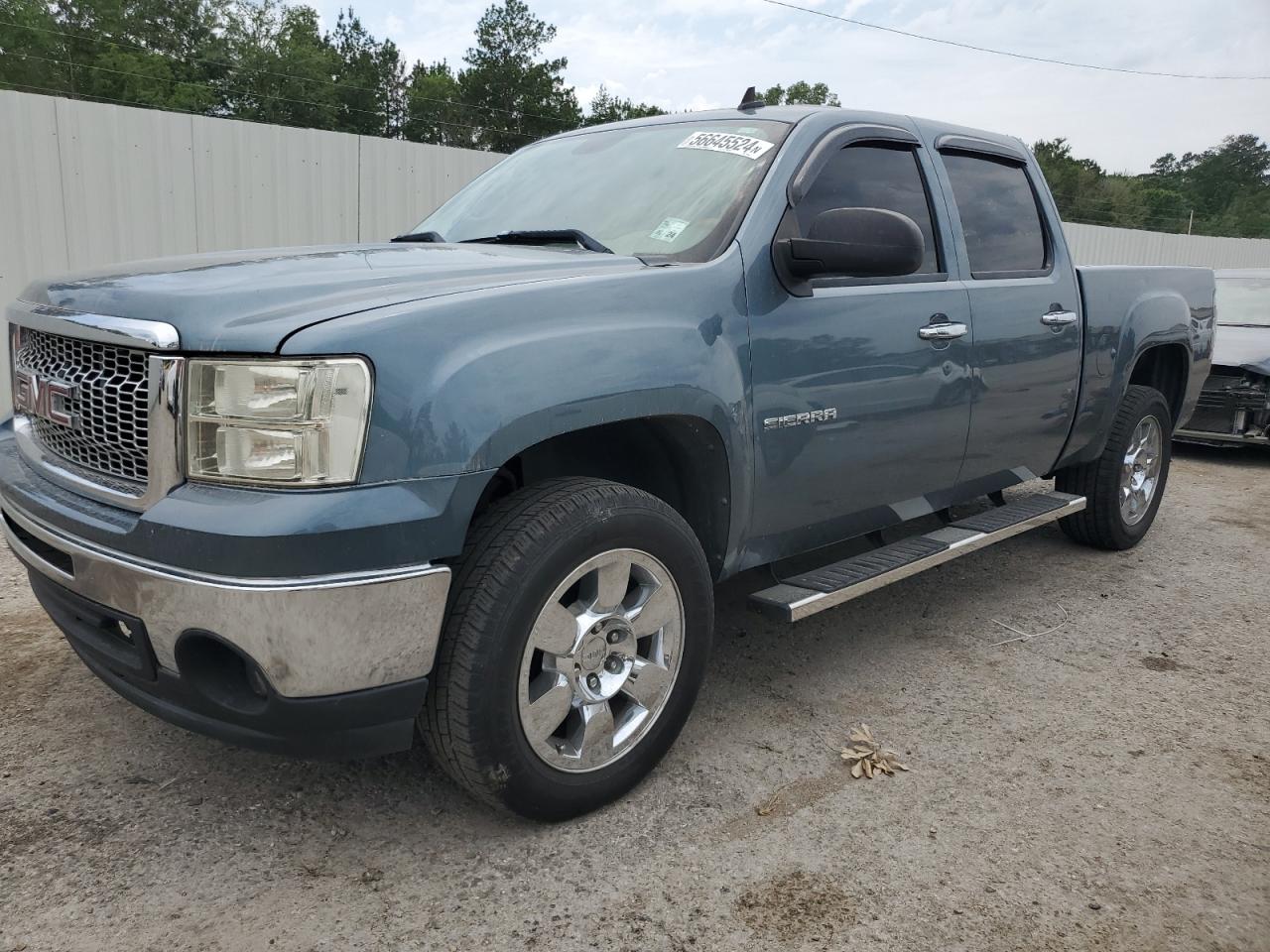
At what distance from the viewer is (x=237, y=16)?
55.7 metres

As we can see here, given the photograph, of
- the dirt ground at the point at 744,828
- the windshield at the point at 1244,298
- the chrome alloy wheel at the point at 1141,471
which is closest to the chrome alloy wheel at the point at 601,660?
the dirt ground at the point at 744,828

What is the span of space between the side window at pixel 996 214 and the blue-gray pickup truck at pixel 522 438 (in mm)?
95

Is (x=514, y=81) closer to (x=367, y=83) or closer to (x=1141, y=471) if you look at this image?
(x=367, y=83)

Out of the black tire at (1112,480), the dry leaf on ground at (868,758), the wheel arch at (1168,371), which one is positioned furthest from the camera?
the wheel arch at (1168,371)

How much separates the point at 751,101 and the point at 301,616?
260 cm

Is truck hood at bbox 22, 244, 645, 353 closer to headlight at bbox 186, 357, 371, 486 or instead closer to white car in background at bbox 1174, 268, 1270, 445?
headlight at bbox 186, 357, 371, 486

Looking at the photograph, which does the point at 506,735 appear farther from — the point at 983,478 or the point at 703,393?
the point at 983,478

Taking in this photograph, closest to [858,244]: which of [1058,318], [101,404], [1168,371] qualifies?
[1058,318]

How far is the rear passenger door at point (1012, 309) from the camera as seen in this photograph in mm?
3742

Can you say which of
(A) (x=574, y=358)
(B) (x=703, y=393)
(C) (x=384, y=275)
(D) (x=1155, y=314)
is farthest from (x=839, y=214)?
(D) (x=1155, y=314)

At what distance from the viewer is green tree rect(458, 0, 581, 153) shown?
220 ft

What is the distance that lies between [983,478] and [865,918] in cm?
220

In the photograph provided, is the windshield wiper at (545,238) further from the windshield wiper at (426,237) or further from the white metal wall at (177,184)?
the white metal wall at (177,184)

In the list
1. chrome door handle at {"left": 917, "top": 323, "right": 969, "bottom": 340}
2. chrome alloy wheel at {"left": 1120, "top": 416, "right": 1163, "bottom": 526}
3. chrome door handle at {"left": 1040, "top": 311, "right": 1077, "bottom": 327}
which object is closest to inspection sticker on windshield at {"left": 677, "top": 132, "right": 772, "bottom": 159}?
chrome door handle at {"left": 917, "top": 323, "right": 969, "bottom": 340}
